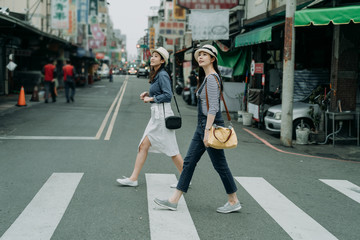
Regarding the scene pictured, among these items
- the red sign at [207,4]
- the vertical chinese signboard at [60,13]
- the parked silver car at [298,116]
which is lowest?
the parked silver car at [298,116]

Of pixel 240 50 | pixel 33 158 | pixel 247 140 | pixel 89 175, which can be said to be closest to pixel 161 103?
pixel 89 175

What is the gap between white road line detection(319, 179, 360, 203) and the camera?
659 centimetres

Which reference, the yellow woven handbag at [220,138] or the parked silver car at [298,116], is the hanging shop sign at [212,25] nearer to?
the parked silver car at [298,116]

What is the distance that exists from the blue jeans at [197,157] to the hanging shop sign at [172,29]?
116ft

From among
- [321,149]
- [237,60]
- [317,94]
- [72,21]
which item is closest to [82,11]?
[72,21]

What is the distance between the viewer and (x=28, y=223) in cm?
479

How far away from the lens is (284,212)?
553 cm

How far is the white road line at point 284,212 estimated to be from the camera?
4762 millimetres

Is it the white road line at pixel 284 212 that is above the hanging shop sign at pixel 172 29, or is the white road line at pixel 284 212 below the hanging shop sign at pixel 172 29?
below

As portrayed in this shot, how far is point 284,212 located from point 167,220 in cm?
152

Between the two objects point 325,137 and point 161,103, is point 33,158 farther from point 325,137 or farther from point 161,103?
point 325,137

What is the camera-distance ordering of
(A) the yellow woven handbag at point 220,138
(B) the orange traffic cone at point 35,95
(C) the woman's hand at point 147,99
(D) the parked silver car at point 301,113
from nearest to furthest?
1. (A) the yellow woven handbag at point 220,138
2. (C) the woman's hand at point 147,99
3. (D) the parked silver car at point 301,113
4. (B) the orange traffic cone at point 35,95

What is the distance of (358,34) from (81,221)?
378 inches

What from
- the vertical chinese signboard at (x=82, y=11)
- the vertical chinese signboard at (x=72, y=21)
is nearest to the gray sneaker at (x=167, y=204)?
the vertical chinese signboard at (x=72, y=21)
